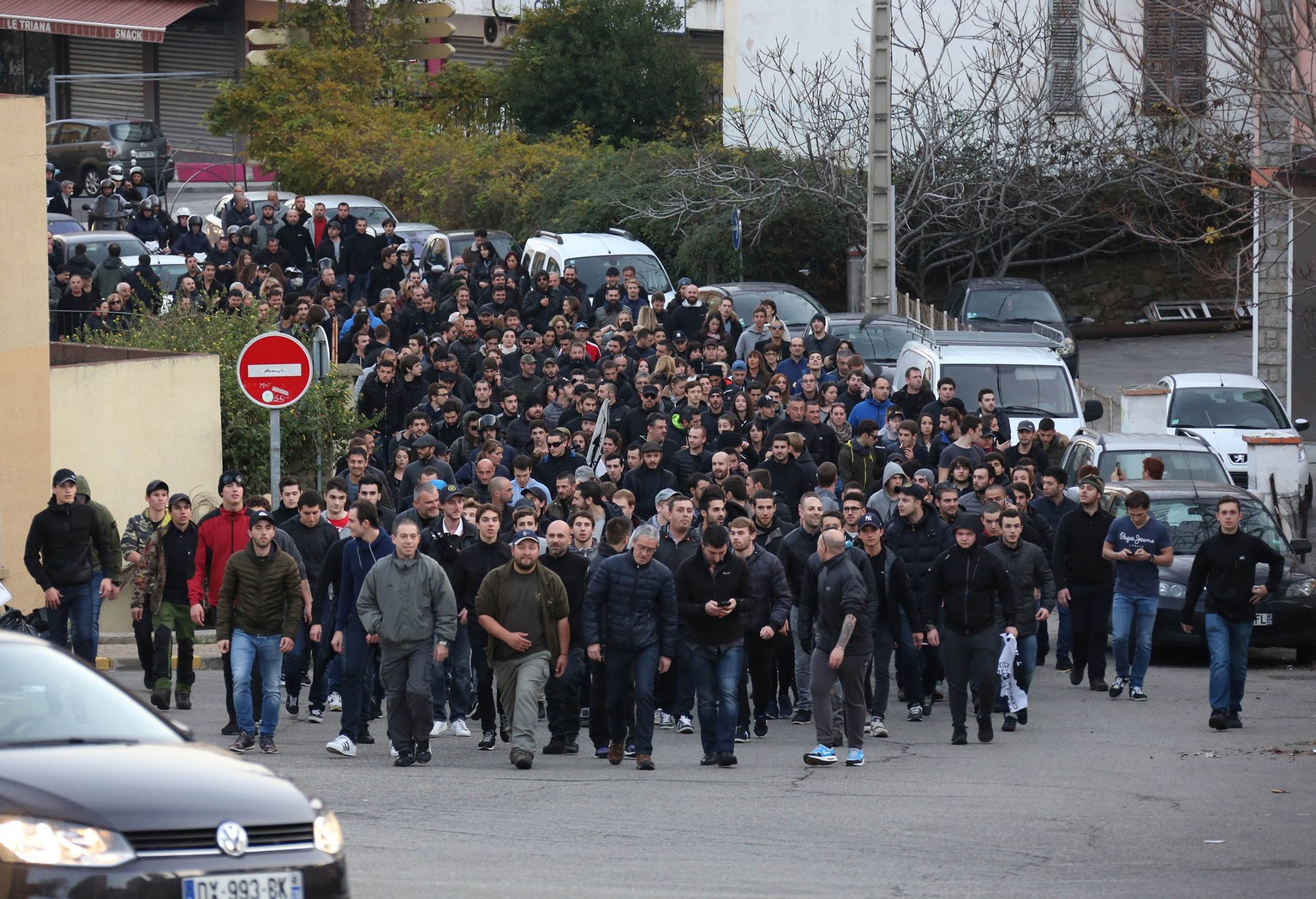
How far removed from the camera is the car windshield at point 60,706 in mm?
7473

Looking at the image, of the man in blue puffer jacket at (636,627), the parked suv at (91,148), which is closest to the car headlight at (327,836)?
the man in blue puffer jacket at (636,627)

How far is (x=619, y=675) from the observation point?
12.6 m

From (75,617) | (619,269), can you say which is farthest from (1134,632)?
(619,269)

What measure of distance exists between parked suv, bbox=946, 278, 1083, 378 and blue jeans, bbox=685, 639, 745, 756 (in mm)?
17932

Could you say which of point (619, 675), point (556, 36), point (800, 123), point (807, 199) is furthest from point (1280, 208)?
point (556, 36)

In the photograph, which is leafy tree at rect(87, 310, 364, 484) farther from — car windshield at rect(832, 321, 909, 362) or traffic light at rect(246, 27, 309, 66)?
traffic light at rect(246, 27, 309, 66)

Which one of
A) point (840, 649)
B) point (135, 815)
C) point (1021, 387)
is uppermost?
point (1021, 387)

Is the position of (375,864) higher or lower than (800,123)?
lower

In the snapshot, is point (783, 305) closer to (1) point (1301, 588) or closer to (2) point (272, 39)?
(1) point (1301, 588)

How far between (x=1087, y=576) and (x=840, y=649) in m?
4.04

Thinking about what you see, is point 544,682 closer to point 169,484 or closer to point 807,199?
point 169,484

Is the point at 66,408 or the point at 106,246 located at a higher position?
the point at 106,246

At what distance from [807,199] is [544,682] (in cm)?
2360

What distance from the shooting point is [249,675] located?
41.6 ft
